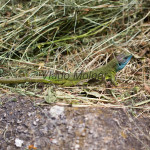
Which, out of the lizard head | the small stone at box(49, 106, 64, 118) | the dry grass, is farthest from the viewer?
the dry grass

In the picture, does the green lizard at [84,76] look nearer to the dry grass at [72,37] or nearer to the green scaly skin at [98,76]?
the green scaly skin at [98,76]

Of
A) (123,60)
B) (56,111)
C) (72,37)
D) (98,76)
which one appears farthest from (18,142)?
(72,37)

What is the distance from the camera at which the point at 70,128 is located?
2266 mm

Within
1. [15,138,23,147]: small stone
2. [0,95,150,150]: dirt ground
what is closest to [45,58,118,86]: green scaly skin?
[0,95,150,150]: dirt ground

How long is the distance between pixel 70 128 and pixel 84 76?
105cm

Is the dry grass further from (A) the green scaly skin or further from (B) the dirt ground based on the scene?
(B) the dirt ground

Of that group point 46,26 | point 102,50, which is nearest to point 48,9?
point 46,26

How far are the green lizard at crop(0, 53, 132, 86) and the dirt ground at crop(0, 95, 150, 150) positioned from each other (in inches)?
20.0

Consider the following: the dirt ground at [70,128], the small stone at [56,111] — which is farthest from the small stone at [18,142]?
the small stone at [56,111]

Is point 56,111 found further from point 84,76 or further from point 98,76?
point 98,76

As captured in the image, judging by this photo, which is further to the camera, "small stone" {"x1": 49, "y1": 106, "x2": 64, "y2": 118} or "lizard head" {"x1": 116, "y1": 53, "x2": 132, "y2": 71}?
"lizard head" {"x1": 116, "y1": 53, "x2": 132, "y2": 71}

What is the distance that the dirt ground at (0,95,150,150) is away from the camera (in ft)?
7.11

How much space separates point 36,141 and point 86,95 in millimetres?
905

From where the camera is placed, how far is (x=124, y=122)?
2.40 m
